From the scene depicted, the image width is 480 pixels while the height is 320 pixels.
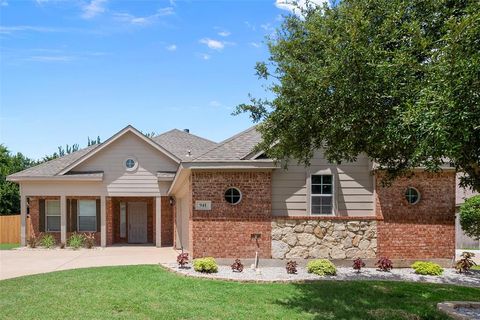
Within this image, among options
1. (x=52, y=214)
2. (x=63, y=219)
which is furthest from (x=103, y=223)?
(x=52, y=214)

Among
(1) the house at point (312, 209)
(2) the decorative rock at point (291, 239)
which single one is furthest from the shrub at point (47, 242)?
(2) the decorative rock at point (291, 239)

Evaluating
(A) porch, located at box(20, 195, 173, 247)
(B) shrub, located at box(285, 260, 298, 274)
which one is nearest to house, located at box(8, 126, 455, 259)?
(B) shrub, located at box(285, 260, 298, 274)

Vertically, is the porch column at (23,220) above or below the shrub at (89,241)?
above

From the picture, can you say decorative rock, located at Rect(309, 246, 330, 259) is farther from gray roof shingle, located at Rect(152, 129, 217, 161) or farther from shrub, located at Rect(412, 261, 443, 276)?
gray roof shingle, located at Rect(152, 129, 217, 161)

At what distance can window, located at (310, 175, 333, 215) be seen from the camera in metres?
14.2

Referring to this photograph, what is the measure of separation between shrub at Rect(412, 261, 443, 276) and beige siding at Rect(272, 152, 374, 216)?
6.98 ft

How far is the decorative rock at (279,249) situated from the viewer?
45.6 ft

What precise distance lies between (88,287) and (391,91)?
8624mm

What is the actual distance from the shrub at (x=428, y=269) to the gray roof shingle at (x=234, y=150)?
249 inches

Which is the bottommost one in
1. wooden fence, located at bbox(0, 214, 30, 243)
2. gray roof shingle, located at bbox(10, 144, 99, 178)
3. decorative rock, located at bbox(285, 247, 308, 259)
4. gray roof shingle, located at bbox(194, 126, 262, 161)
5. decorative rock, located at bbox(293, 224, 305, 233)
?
wooden fence, located at bbox(0, 214, 30, 243)

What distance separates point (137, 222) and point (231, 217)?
10.9 meters

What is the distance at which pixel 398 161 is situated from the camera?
30.5 ft

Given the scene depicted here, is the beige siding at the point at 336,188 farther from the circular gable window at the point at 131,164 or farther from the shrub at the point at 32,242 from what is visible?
the shrub at the point at 32,242

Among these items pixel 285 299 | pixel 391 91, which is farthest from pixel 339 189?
pixel 391 91
